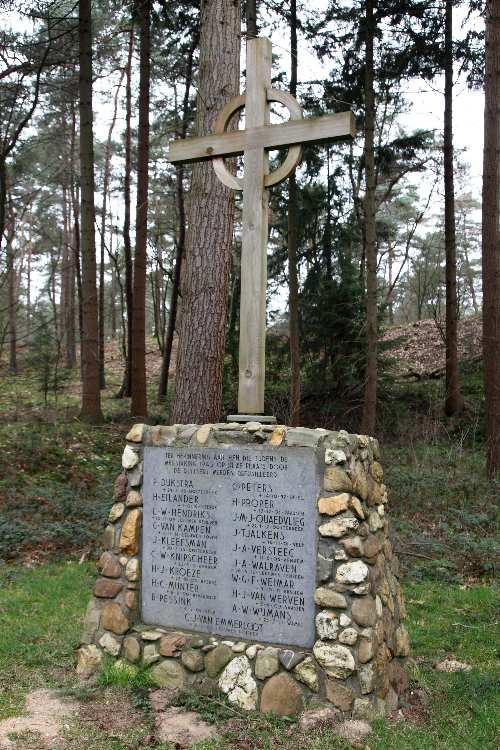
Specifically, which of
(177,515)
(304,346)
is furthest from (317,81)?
(177,515)

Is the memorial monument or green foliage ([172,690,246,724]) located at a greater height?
the memorial monument

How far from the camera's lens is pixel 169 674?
405 cm

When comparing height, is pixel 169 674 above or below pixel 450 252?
below

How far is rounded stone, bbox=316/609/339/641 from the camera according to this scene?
12.1 feet

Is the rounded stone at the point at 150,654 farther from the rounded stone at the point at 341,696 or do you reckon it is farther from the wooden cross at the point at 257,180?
the wooden cross at the point at 257,180

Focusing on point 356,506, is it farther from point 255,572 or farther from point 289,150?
point 289,150

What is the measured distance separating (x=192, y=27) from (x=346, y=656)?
1241 cm

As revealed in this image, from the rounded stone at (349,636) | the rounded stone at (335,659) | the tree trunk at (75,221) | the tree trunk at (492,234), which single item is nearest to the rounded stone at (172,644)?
the rounded stone at (335,659)

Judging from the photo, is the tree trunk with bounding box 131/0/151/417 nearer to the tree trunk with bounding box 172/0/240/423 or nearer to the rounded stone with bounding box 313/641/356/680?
the tree trunk with bounding box 172/0/240/423

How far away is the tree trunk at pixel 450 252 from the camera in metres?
15.3

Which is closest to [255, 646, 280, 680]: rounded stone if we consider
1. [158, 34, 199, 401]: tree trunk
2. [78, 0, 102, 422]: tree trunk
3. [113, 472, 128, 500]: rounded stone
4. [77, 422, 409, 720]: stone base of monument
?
[77, 422, 409, 720]: stone base of monument

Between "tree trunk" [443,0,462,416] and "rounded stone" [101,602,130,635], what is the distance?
12401 millimetres

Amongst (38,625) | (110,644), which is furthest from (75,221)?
(110,644)

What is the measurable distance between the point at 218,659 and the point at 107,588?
0.90 metres
